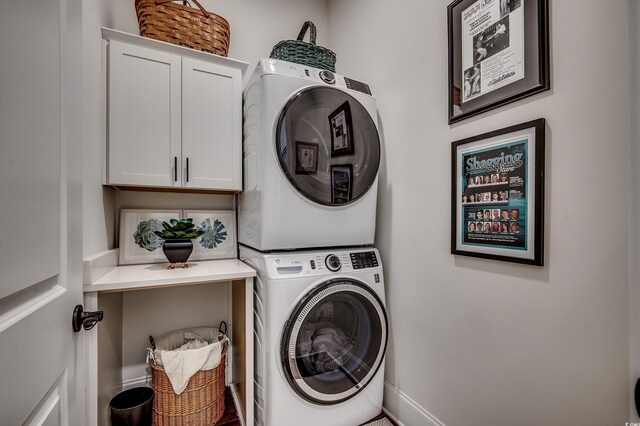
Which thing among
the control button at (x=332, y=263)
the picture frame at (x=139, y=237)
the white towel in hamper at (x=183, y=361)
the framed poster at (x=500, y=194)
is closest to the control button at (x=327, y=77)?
the framed poster at (x=500, y=194)

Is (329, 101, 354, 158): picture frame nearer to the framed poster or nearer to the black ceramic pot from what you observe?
the framed poster

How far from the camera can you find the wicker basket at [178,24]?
5.66 ft

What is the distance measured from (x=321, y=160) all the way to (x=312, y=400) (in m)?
1.21

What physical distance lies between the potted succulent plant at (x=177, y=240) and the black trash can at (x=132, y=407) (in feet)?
2.40

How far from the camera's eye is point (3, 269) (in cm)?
48

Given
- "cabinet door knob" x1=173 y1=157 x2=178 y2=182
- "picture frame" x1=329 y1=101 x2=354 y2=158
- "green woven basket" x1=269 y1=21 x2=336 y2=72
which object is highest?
"green woven basket" x1=269 y1=21 x2=336 y2=72

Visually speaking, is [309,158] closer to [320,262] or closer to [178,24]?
[320,262]

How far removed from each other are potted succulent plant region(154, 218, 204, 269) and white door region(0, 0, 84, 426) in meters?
0.83

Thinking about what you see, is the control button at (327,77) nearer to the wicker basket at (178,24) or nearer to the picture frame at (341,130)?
the picture frame at (341,130)

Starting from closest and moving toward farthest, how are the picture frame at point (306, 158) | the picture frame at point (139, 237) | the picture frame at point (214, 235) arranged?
the picture frame at point (306, 158) < the picture frame at point (139, 237) < the picture frame at point (214, 235)

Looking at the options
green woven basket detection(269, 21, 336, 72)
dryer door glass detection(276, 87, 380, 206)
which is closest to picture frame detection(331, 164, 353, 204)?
dryer door glass detection(276, 87, 380, 206)

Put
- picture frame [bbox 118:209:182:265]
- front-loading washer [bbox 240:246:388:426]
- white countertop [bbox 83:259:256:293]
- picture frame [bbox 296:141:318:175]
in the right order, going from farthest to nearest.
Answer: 1. picture frame [bbox 118:209:182:265]
2. picture frame [bbox 296:141:318:175]
3. front-loading washer [bbox 240:246:388:426]
4. white countertop [bbox 83:259:256:293]

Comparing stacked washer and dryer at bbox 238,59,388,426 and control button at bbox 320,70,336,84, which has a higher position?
control button at bbox 320,70,336,84

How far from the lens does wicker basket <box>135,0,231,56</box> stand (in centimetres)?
173
